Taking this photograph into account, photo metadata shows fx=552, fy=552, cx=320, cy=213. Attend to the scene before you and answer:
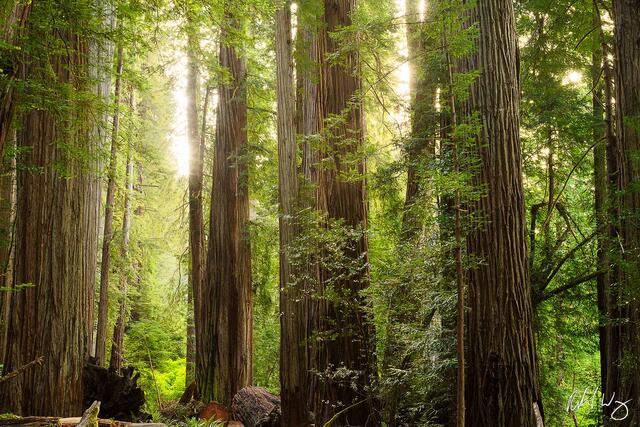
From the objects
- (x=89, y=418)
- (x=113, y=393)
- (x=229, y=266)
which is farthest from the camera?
(x=229, y=266)

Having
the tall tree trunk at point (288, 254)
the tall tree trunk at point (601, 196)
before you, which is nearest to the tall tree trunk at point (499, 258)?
the tall tree trunk at point (601, 196)

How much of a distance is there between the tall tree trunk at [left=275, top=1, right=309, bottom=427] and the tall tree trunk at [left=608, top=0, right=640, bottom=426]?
3717 mm

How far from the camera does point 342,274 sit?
21.9 ft

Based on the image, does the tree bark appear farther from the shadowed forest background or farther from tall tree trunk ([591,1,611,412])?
tall tree trunk ([591,1,611,412])

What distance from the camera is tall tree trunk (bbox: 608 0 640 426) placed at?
525 cm

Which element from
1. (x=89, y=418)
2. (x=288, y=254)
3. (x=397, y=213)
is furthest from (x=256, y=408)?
(x=89, y=418)

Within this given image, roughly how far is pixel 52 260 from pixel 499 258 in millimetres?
4940

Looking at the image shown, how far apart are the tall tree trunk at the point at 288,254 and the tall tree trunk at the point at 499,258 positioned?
8.62 feet

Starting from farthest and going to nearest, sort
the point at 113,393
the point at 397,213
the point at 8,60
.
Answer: the point at 397,213, the point at 113,393, the point at 8,60

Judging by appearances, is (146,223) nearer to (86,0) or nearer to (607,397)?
(86,0)

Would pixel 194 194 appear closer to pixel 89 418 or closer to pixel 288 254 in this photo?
pixel 288 254

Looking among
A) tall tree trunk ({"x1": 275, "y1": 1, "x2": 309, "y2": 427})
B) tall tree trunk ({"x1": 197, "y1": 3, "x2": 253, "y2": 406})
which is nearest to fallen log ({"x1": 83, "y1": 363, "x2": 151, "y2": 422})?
tall tree trunk ({"x1": 275, "y1": 1, "x2": 309, "y2": 427})

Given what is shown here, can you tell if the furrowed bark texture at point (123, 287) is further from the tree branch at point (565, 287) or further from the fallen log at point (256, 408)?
the tree branch at point (565, 287)

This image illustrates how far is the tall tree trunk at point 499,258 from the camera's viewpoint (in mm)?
5125
